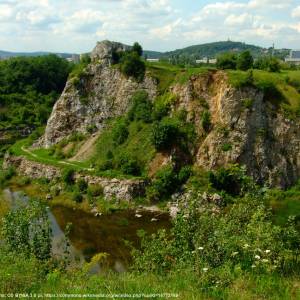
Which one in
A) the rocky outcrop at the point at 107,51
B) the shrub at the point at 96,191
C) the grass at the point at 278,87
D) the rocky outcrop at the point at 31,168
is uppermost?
the rocky outcrop at the point at 107,51

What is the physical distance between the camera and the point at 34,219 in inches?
790

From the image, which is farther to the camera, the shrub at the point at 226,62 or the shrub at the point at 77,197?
the shrub at the point at 226,62

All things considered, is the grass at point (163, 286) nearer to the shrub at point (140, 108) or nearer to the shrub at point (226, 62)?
the shrub at point (140, 108)

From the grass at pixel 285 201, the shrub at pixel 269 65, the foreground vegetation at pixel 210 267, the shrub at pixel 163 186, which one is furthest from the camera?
the shrub at pixel 269 65

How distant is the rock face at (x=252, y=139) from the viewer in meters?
46.3

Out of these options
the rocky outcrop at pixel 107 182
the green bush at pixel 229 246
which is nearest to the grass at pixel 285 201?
the rocky outcrop at pixel 107 182

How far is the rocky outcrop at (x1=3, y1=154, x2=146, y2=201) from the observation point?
45.5m

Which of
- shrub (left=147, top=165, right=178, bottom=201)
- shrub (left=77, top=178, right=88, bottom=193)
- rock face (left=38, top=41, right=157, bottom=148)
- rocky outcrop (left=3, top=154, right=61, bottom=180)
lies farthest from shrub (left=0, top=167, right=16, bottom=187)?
shrub (left=147, top=165, right=178, bottom=201)

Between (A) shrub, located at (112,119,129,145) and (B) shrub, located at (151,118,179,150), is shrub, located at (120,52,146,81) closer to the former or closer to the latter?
(A) shrub, located at (112,119,129,145)

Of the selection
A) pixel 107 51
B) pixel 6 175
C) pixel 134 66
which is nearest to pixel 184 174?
pixel 134 66

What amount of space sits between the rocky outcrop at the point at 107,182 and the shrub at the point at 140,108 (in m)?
8.47

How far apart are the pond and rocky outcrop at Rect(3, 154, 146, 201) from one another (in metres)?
2.14

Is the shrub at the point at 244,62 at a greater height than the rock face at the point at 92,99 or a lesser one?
greater

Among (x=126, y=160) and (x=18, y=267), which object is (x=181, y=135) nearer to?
(x=126, y=160)
